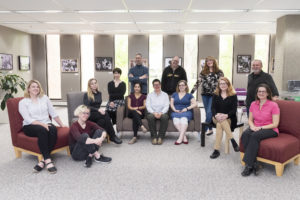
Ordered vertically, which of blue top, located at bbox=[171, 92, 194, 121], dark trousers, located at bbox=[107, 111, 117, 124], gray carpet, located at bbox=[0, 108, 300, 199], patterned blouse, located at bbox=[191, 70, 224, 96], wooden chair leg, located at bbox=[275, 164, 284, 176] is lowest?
gray carpet, located at bbox=[0, 108, 300, 199]

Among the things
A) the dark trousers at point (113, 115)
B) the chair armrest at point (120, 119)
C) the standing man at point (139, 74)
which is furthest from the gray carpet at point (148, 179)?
the standing man at point (139, 74)

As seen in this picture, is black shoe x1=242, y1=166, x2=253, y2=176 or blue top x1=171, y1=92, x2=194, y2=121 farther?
blue top x1=171, y1=92, x2=194, y2=121

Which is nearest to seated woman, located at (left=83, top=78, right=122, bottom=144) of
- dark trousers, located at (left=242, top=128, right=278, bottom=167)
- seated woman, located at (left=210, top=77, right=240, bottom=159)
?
seated woman, located at (left=210, top=77, right=240, bottom=159)

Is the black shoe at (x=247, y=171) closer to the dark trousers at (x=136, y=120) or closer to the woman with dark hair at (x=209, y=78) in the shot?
the woman with dark hair at (x=209, y=78)

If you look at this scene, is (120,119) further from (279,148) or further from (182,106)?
(279,148)

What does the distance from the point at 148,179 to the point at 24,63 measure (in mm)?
8292

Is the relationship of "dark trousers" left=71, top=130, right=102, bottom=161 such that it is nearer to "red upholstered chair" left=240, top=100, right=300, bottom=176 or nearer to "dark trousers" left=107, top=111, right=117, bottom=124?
"dark trousers" left=107, top=111, right=117, bottom=124

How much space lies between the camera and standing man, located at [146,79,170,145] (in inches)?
197

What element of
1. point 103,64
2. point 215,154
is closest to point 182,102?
point 215,154

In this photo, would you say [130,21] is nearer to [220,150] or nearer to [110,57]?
[110,57]

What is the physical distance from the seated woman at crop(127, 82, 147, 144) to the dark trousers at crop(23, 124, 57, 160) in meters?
1.65

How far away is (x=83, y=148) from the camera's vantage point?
12.7 feet

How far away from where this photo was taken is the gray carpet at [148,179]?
115 inches

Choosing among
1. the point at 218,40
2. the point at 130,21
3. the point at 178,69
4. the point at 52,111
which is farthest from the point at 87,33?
the point at 52,111
